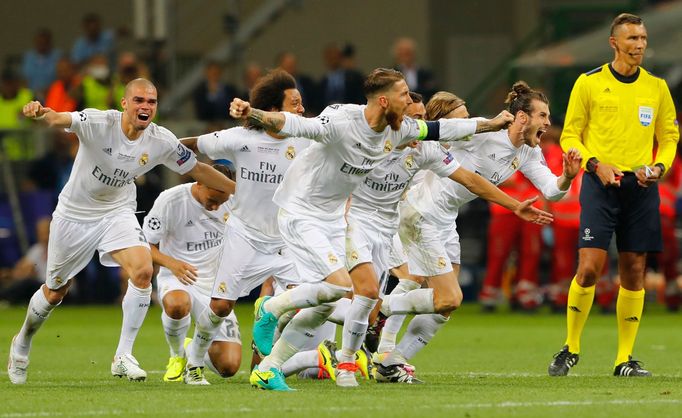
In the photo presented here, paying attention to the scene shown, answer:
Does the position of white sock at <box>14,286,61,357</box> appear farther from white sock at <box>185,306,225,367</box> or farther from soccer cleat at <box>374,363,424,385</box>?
soccer cleat at <box>374,363,424,385</box>

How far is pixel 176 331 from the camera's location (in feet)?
38.5

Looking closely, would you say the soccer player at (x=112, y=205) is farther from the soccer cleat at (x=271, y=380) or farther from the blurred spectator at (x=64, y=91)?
the blurred spectator at (x=64, y=91)

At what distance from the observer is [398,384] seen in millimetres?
10984

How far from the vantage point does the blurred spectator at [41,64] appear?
79.4 feet

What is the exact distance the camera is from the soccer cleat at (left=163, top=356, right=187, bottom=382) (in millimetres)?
11578

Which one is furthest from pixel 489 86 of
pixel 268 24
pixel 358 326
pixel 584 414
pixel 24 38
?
pixel 584 414

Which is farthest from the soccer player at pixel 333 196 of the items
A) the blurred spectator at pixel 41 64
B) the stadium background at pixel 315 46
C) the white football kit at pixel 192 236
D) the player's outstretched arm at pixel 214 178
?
the blurred spectator at pixel 41 64

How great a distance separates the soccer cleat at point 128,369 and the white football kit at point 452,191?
223 cm

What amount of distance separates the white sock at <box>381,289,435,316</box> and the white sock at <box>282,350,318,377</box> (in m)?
A: 0.77

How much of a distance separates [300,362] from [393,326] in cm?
112

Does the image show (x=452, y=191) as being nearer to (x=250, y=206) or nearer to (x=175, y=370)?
(x=250, y=206)

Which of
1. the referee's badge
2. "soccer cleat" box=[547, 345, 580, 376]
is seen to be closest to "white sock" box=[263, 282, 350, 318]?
"soccer cleat" box=[547, 345, 580, 376]

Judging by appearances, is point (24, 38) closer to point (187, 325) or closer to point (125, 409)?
point (187, 325)

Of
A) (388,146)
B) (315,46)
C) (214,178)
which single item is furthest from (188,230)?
(315,46)
